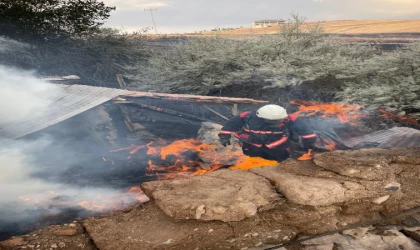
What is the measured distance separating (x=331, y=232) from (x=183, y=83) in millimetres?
10988

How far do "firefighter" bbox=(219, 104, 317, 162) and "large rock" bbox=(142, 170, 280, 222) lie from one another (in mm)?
2666

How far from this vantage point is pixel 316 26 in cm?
1486

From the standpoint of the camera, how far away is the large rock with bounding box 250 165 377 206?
345 cm

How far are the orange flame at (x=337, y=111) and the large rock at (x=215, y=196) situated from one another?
6.18 meters

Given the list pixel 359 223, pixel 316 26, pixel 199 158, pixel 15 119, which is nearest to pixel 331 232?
pixel 359 223

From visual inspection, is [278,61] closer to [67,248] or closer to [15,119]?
[15,119]

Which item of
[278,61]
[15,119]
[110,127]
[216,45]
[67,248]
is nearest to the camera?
[67,248]

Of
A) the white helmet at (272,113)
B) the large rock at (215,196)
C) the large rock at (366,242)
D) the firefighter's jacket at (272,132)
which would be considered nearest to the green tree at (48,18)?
the firefighter's jacket at (272,132)

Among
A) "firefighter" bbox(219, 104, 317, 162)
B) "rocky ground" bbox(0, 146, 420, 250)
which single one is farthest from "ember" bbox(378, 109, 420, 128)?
"rocky ground" bbox(0, 146, 420, 250)

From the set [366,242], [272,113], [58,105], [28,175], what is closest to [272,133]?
[272,113]

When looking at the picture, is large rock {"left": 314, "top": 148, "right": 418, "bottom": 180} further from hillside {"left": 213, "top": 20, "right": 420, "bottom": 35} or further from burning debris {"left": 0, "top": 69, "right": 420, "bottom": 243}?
hillside {"left": 213, "top": 20, "right": 420, "bottom": 35}

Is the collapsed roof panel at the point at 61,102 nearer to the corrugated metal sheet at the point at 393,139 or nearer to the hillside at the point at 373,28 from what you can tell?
the corrugated metal sheet at the point at 393,139

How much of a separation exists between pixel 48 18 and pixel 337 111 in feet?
42.9

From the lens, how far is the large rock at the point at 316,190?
11.3 ft
